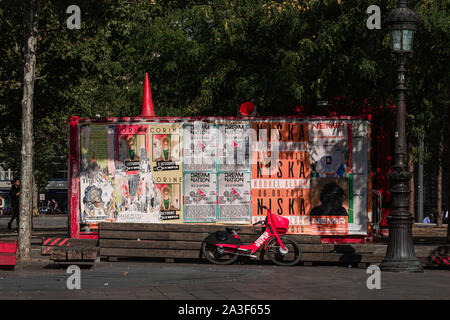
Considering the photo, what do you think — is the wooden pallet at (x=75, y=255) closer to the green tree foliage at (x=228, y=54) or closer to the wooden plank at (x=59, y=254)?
the wooden plank at (x=59, y=254)

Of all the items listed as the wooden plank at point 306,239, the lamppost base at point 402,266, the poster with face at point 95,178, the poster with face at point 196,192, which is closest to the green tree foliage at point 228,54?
the poster with face at point 95,178

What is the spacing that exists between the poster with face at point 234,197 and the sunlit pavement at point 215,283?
2018mm

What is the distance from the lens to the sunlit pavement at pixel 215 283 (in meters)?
11.0

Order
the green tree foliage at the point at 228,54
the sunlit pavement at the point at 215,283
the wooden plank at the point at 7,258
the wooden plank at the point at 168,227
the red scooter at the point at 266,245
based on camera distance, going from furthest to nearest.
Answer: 1. the green tree foliage at the point at 228,54
2. the wooden plank at the point at 168,227
3. the red scooter at the point at 266,245
4. the wooden plank at the point at 7,258
5. the sunlit pavement at the point at 215,283

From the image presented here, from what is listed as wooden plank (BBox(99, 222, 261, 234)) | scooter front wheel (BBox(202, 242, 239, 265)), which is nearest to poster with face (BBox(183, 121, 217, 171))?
wooden plank (BBox(99, 222, 261, 234))

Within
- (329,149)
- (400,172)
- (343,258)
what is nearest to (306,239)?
(343,258)

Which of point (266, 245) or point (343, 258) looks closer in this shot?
point (343, 258)

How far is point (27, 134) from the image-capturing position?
17.1m

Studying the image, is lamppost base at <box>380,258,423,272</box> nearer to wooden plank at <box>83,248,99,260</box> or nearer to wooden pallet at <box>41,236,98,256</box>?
wooden plank at <box>83,248,99,260</box>

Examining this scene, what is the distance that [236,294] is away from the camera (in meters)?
11.0

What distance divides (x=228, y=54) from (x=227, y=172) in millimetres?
6578

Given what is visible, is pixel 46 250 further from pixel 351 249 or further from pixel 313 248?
pixel 351 249
